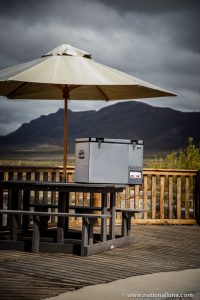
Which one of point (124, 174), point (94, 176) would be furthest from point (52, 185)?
point (124, 174)

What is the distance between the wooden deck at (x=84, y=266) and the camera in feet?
15.8

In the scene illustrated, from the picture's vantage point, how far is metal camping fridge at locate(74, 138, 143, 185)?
7.15 meters

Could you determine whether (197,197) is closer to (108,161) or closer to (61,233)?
(108,161)

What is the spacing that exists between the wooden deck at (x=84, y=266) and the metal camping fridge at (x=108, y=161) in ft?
3.28

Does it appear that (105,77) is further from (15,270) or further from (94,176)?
(15,270)

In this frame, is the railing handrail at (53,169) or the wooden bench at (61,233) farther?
the railing handrail at (53,169)

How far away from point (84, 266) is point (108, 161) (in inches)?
68.1

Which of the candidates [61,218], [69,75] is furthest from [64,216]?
[69,75]

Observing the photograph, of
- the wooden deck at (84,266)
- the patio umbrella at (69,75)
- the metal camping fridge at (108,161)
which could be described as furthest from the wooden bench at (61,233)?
the patio umbrella at (69,75)

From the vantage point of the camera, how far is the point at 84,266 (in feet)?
19.6

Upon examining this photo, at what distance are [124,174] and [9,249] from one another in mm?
1831

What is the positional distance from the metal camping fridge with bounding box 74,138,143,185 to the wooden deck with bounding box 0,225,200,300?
999mm

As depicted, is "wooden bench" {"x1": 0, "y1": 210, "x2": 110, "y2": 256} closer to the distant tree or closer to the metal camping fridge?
the metal camping fridge

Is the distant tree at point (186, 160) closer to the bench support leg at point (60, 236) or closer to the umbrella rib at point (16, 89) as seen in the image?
the umbrella rib at point (16, 89)
